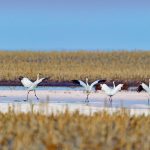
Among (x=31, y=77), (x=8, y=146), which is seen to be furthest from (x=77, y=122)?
(x=31, y=77)

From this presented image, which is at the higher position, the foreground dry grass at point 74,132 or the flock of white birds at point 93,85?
the flock of white birds at point 93,85

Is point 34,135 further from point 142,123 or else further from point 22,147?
point 142,123

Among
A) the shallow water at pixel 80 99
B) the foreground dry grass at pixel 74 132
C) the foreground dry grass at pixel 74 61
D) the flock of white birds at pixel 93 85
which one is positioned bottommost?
the foreground dry grass at pixel 74 132

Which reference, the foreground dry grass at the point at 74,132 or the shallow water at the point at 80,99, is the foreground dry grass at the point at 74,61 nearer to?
the shallow water at the point at 80,99

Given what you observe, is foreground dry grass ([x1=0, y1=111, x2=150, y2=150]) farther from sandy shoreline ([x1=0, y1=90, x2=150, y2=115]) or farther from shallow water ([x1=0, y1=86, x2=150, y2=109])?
shallow water ([x1=0, y1=86, x2=150, y2=109])

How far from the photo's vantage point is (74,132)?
888cm

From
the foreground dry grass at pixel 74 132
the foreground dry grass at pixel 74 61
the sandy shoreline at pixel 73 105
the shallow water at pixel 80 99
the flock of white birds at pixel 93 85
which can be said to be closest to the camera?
the foreground dry grass at pixel 74 132

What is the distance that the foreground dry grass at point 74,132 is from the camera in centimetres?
827

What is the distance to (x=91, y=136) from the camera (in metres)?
8.64

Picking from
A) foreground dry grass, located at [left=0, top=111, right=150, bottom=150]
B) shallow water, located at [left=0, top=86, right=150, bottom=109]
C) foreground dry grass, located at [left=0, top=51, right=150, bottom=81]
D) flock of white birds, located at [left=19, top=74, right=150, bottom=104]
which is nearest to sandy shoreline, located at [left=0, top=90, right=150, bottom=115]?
shallow water, located at [left=0, top=86, right=150, bottom=109]

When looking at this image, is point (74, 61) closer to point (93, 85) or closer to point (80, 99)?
point (93, 85)

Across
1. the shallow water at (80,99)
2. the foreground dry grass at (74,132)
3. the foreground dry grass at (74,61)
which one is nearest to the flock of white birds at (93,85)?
the shallow water at (80,99)

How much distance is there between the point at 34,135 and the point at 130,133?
1319mm

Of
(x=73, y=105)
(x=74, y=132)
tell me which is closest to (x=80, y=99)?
(x=73, y=105)
